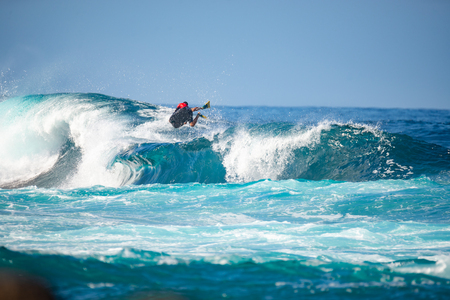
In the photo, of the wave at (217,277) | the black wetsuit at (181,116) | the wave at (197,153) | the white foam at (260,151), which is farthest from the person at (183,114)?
the wave at (217,277)

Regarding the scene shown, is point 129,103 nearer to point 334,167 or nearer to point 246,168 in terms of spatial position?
point 246,168

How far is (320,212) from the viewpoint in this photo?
6227 mm

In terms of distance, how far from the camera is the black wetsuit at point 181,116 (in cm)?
1273

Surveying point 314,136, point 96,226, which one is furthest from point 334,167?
point 96,226

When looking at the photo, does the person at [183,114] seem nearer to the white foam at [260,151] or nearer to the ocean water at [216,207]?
the ocean water at [216,207]

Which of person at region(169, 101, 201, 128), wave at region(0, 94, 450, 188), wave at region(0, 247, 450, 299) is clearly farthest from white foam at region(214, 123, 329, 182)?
wave at region(0, 247, 450, 299)

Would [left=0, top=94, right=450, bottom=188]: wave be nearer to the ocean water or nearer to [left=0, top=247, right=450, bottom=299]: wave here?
the ocean water

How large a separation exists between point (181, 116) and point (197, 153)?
6.10 ft

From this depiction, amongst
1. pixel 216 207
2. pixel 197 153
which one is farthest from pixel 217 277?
pixel 197 153

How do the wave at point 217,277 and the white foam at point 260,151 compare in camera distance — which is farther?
the white foam at point 260,151

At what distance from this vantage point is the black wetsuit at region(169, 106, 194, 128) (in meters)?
12.7

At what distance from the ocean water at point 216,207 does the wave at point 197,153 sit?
0.05m

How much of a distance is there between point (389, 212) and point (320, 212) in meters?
1.12

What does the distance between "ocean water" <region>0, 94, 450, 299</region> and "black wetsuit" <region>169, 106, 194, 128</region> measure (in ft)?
2.70
